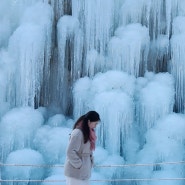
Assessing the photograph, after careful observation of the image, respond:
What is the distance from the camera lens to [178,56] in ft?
31.6

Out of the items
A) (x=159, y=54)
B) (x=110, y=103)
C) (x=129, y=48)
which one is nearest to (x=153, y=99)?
(x=110, y=103)

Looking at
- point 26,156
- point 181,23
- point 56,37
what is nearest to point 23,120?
point 26,156

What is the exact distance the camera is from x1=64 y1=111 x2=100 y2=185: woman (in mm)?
3342

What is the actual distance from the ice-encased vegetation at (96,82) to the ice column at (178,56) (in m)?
Result: 0.02

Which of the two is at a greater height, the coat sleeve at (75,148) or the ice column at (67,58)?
the ice column at (67,58)

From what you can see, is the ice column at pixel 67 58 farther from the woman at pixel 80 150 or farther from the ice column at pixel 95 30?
the woman at pixel 80 150

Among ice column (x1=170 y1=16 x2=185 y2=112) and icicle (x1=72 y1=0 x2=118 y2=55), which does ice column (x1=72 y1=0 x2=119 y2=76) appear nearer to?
icicle (x1=72 y1=0 x2=118 y2=55)

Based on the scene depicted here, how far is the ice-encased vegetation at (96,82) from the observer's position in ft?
29.2

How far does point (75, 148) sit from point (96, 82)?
236 inches

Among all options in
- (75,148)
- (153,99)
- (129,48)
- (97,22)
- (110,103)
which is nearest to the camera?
(75,148)

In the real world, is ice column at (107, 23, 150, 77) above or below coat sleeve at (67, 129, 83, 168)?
above

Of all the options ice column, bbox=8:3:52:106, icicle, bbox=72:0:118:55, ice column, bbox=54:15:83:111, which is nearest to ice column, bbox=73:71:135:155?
ice column, bbox=54:15:83:111

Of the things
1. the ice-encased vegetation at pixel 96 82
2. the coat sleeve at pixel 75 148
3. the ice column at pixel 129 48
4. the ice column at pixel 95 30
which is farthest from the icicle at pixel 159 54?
the coat sleeve at pixel 75 148

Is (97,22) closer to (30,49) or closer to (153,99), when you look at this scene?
(30,49)
